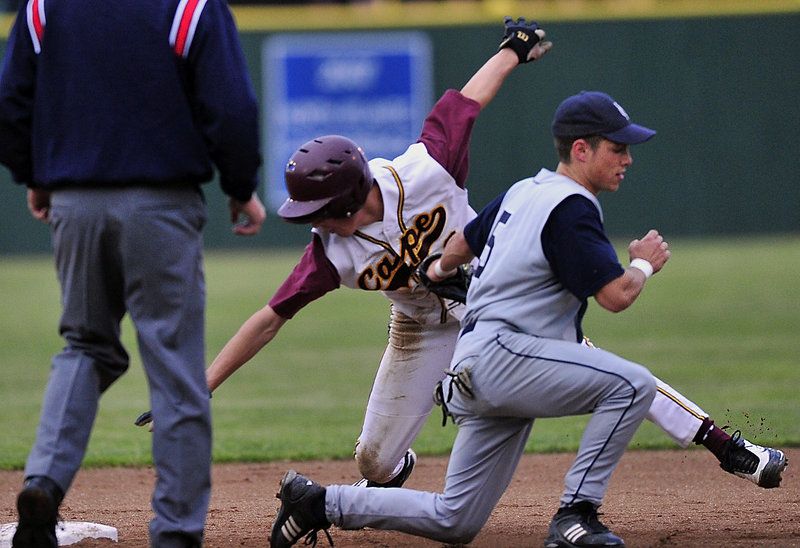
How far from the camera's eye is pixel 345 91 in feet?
59.6

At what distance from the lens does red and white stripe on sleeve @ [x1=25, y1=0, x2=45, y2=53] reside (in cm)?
372

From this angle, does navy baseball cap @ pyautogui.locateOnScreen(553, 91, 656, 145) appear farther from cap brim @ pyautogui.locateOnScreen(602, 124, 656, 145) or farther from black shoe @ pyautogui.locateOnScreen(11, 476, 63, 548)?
black shoe @ pyautogui.locateOnScreen(11, 476, 63, 548)

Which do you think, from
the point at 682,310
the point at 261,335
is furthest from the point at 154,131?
the point at 682,310

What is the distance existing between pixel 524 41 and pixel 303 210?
49.0 inches

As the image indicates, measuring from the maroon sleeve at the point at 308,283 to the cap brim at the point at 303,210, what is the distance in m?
0.20

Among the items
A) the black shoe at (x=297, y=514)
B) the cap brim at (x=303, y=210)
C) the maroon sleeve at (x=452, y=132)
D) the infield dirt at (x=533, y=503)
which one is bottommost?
the infield dirt at (x=533, y=503)

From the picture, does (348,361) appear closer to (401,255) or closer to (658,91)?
(401,255)

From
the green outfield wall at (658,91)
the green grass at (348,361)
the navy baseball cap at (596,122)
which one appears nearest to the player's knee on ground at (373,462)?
the navy baseball cap at (596,122)

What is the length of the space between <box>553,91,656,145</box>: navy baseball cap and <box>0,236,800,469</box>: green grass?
117 inches

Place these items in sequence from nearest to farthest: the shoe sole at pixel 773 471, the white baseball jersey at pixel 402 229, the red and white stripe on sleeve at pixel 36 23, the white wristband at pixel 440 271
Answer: the red and white stripe on sleeve at pixel 36 23
the white wristband at pixel 440 271
the shoe sole at pixel 773 471
the white baseball jersey at pixel 402 229

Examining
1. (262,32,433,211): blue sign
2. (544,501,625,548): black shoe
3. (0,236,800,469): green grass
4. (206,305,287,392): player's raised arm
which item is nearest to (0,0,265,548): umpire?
(206,305,287,392): player's raised arm

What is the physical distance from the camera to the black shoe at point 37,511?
11.8 feet

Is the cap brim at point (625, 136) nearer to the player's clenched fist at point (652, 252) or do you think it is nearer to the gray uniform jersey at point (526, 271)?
the gray uniform jersey at point (526, 271)

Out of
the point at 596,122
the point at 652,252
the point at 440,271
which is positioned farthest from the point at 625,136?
the point at 440,271
